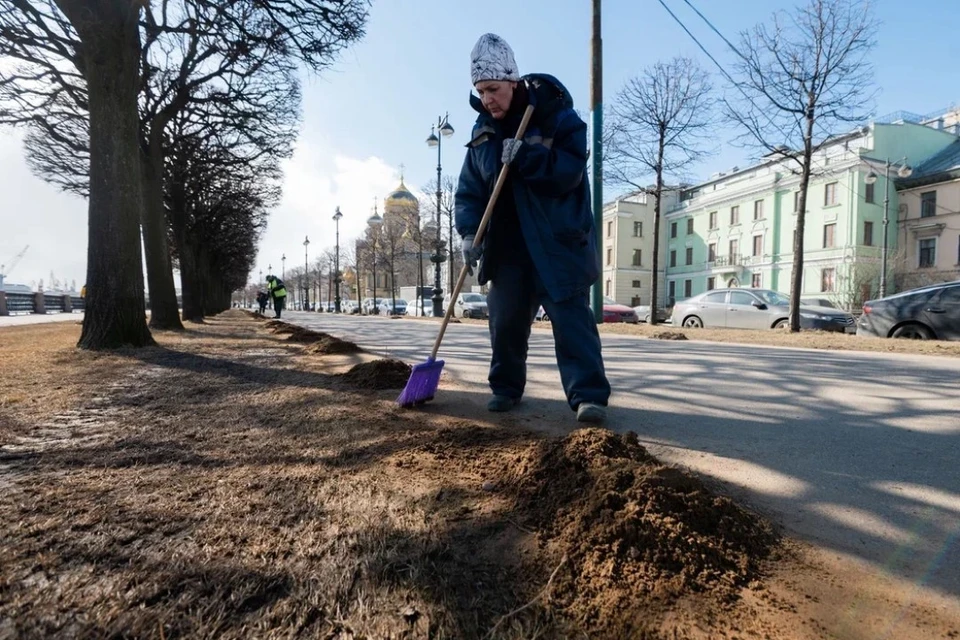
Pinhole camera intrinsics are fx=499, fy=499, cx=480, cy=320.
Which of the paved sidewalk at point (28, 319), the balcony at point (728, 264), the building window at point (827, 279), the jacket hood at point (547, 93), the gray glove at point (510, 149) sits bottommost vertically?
the paved sidewalk at point (28, 319)

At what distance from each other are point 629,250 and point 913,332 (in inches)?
1808

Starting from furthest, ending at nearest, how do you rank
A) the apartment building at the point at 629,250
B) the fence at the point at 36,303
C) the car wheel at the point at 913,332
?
the apartment building at the point at 629,250, the fence at the point at 36,303, the car wheel at the point at 913,332

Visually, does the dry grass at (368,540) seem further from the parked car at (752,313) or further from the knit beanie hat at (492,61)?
the parked car at (752,313)

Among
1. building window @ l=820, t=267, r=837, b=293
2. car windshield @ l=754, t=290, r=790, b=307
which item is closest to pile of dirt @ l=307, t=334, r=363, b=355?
car windshield @ l=754, t=290, r=790, b=307

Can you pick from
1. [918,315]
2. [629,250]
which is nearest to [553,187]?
[918,315]

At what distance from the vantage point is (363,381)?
3729mm

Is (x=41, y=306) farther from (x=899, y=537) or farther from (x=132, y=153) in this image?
(x=899, y=537)

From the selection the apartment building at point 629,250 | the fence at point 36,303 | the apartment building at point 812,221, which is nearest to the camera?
the fence at point 36,303

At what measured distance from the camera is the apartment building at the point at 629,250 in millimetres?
53781

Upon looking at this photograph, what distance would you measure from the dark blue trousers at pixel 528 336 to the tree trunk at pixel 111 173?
628 cm

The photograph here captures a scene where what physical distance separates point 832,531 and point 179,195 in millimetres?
20136

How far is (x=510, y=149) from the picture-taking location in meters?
2.59

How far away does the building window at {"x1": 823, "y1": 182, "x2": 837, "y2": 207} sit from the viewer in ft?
126

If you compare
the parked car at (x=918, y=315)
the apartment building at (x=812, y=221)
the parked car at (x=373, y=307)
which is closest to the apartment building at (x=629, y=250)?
the apartment building at (x=812, y=221)
